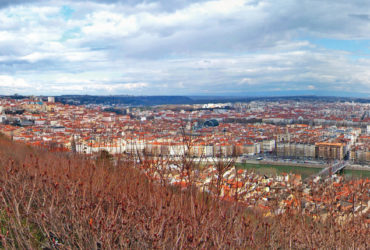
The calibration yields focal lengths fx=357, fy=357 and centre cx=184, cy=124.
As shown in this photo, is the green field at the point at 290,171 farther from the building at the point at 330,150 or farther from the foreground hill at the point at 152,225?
the building at the point at 330,150

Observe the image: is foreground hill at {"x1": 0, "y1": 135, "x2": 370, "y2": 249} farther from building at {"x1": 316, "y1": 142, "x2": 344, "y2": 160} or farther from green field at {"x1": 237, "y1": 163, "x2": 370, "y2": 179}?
building at {"x1": 316, "y1": 142, "x2": 344, "y2": 160}

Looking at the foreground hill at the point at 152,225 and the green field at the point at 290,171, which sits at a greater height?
the foreground hill at the point at 152,225

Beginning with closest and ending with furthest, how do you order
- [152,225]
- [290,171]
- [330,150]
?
[152,225] < [290,171] < [330,150]

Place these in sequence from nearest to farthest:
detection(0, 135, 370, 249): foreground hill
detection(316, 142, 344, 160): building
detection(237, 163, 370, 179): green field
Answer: detection(0, 135, 370, 249): foreground hill
detection(237, 163, 370, 179): green field
detection(316, 142, 344, 160): building

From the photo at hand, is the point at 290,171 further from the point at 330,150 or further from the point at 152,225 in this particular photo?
the point at 330,150

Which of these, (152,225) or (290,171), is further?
(290,171)

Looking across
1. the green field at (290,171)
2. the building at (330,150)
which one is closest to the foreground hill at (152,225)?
the green field at (290,171)

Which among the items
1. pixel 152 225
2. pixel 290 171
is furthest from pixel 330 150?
pixel 152 225

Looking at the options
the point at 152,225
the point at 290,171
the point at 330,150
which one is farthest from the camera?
the point at 330,150

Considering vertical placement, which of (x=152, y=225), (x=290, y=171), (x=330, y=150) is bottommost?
(x=330, y=150)

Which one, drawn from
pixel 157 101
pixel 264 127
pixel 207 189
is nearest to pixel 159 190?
pixel 207 189

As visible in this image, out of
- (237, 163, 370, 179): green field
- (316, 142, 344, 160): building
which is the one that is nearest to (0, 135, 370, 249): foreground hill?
(237, 163, 370, 179): green field
